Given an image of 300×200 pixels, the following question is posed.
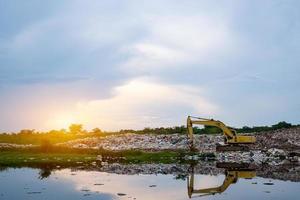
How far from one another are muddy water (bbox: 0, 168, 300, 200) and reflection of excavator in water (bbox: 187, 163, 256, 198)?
141 mm

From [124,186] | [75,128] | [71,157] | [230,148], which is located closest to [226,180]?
[124,186]

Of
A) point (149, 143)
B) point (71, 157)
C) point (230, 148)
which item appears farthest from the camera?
point (149, 143)

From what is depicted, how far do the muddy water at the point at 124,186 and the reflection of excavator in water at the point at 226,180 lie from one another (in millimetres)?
141

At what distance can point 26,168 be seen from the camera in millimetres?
30859

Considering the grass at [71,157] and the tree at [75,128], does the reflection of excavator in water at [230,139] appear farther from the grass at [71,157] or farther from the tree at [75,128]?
the tree at [75,128]

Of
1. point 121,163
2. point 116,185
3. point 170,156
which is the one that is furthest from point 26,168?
point 170,156

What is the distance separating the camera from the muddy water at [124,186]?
63.6ft

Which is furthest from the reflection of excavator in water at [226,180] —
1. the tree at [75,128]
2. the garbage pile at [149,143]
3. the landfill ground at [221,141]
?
the tree at [75,128]

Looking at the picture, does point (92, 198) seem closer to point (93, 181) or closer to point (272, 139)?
point (93, 181)

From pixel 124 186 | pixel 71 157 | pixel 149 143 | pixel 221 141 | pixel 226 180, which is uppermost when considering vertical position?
pixel 221 141

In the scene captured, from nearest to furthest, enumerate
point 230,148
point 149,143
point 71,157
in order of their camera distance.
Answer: point 71,157
point 230,148
point 149,143

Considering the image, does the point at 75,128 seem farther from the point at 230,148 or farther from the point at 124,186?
the point at 124,186

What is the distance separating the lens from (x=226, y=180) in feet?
81.3

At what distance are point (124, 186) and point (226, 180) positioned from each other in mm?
5953
